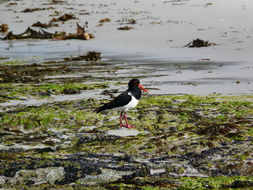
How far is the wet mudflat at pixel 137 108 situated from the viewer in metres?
4.25

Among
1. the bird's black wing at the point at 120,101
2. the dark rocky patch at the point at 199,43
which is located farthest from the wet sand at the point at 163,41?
the bird's black wing at the point at 120,101

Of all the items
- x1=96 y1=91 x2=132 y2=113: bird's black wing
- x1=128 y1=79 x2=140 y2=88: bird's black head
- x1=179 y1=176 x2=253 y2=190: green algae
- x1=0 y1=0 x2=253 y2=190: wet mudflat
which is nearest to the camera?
x1=179 y1=176 x2=253 y2=190: green algae

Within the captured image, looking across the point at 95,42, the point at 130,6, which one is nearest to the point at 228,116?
the point at 95,42

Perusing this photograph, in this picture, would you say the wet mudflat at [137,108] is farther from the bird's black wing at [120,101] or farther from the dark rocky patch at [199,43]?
the bird's black wing at [120,101]

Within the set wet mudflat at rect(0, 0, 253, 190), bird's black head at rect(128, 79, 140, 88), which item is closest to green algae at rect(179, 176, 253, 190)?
wet mudflat at rect(0, 0, 253, 190)

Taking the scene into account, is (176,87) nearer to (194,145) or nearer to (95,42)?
(194,145)

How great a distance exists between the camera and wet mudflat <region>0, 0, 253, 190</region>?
425 centimetres

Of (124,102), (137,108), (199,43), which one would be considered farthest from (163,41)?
(124,102)

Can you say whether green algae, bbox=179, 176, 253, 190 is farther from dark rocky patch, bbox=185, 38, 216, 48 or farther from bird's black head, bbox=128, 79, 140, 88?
dark rocky patch, bbox=185, 38, 216, 48

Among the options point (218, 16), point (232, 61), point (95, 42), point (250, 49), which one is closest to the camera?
point (232, 61)

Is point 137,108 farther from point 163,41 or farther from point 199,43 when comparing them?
point 163,41

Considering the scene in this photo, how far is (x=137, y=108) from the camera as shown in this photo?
715 cm

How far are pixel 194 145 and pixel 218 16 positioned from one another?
44.3 feet

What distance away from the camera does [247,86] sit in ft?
28.3
